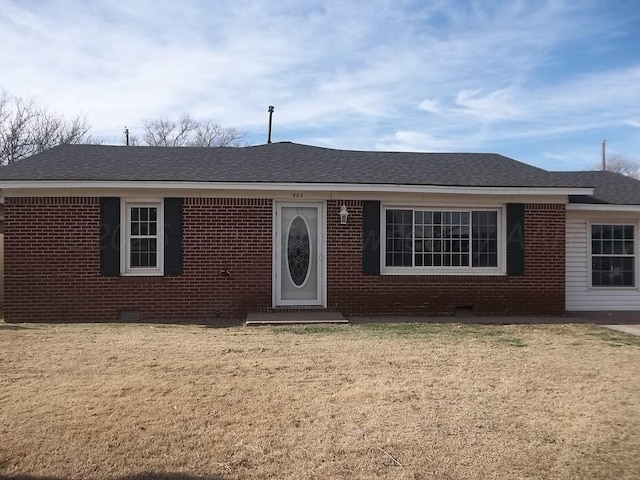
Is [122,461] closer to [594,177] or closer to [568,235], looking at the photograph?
[568,235]

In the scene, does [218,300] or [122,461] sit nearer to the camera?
[122,461]

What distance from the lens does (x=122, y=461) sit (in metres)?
4.09

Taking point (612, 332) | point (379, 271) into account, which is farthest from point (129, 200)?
point (612, 332)

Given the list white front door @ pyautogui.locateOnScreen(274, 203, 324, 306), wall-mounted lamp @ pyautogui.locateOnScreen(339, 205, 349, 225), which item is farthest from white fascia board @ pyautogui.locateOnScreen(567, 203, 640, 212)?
white front door @ pyautogui.locateOnScreen(274, 203, 324, 306)

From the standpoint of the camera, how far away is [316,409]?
5.19m

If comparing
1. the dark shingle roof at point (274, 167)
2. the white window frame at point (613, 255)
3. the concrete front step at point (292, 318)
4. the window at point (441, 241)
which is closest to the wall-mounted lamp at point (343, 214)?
the dark shingle roof at point (274, 167)

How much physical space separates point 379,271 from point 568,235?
175 inches

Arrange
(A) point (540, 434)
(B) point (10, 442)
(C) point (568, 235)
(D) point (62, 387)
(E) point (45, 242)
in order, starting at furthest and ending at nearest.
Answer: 1. (C) point (568, 235)
2. (E) point (45, 242)
3. (D) point (62, 387)
4. (A) point (540, 434)
5. (B) point (10, 442)

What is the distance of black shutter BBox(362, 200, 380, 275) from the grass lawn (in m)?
2.91

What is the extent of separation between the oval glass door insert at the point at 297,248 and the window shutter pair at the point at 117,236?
2.12 meters

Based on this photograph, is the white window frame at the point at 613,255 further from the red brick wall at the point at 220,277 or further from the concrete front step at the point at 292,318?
the concrete front step at the point at 292,318

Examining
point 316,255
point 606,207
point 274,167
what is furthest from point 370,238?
point 606,207

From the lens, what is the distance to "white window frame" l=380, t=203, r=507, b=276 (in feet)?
37.3

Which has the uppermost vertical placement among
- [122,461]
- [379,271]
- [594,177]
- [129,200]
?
[594,177]
